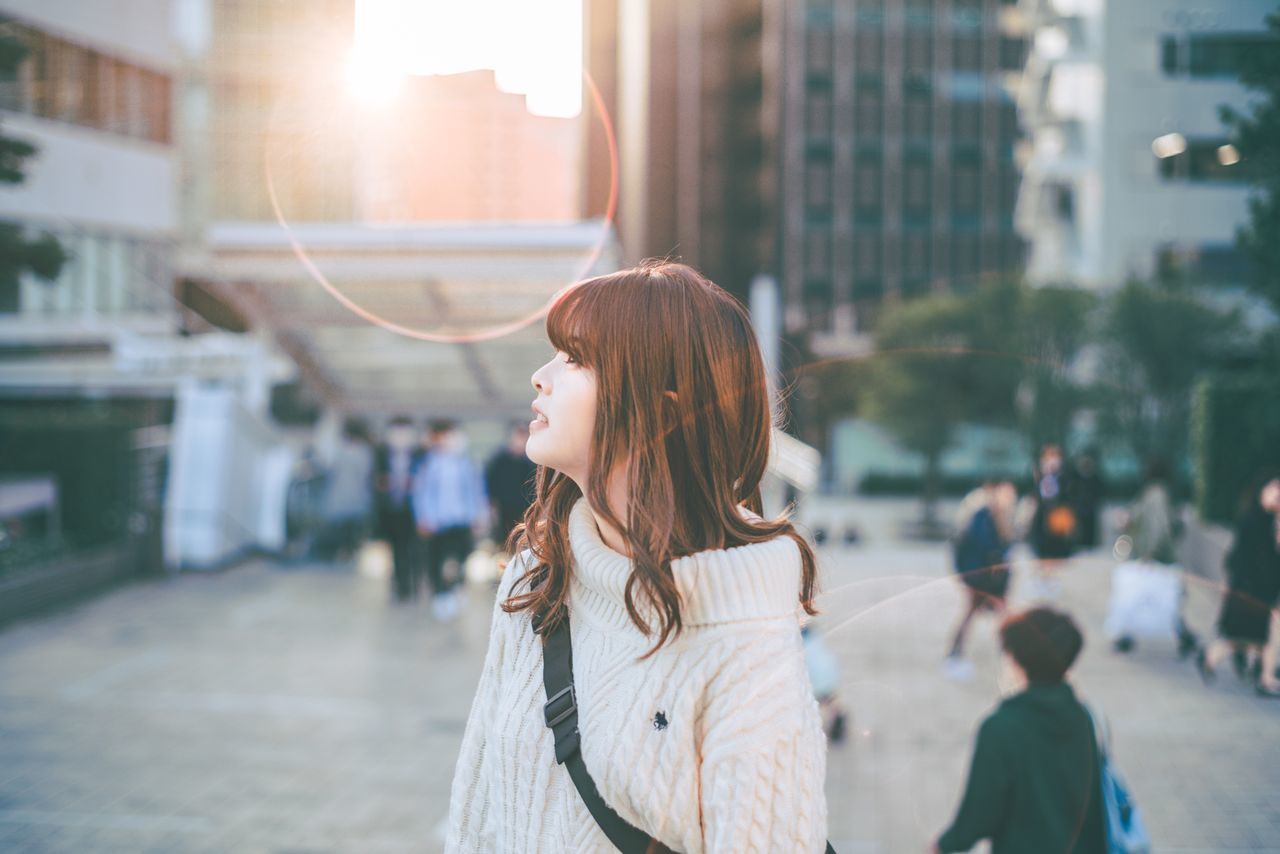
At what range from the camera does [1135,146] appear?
3431 centimetres

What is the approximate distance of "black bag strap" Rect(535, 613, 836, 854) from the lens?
1527mm

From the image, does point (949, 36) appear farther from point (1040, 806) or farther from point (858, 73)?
point (1040, 806)

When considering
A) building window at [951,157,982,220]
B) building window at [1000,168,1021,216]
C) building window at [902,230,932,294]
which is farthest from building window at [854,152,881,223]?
building window at [1000,168,1021,216]

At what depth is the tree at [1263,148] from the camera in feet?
27.8

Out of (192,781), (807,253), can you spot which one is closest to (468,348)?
(192,781)

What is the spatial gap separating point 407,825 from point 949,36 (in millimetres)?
47991

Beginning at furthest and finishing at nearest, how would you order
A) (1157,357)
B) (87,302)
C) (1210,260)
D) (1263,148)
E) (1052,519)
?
(1210,260), (1157,357), (87,302), (1052,519), (1263,148)

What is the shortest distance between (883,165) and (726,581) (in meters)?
48.4

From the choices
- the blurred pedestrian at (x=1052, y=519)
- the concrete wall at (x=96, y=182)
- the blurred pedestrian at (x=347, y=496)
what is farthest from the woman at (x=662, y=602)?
the concrete wall at (x=96, y=182)

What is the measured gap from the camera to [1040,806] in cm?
320

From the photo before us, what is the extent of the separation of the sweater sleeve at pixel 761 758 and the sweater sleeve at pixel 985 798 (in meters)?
1.97

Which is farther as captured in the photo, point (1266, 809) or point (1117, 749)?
point (1117, 749)

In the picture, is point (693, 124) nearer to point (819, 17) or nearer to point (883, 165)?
point (819, 17)

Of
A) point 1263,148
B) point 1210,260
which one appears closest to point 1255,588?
point 1263,148
